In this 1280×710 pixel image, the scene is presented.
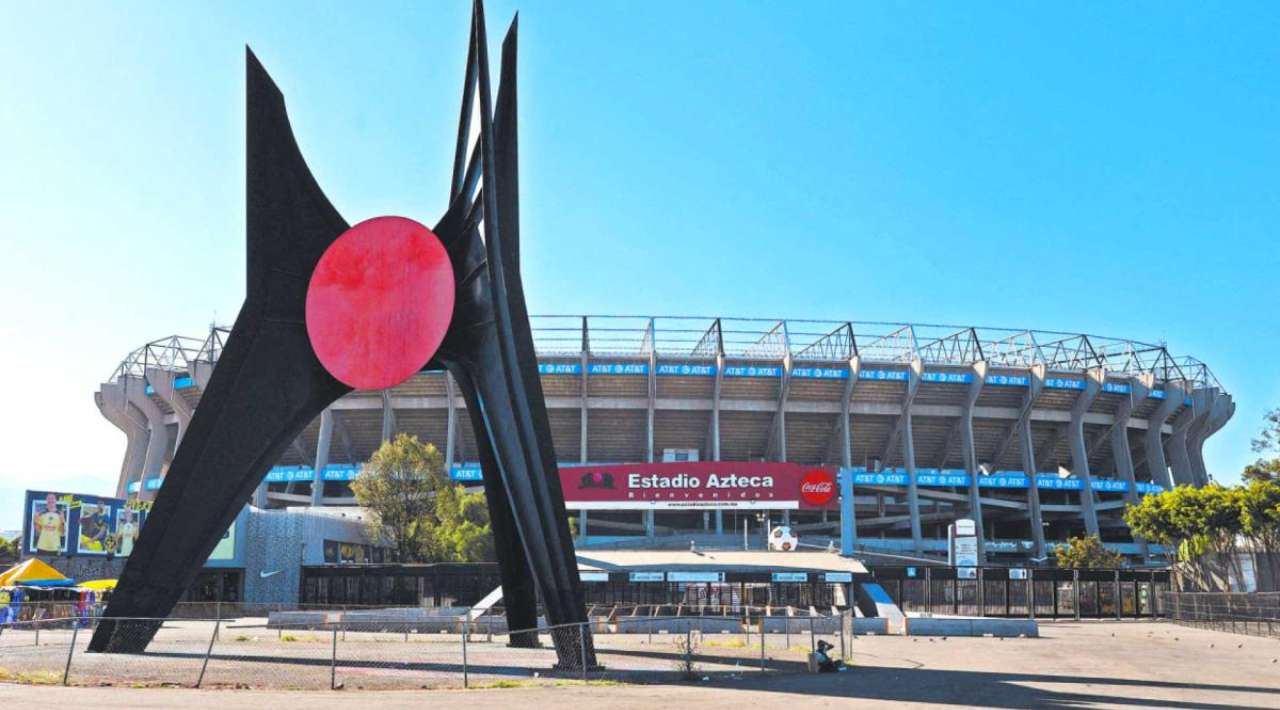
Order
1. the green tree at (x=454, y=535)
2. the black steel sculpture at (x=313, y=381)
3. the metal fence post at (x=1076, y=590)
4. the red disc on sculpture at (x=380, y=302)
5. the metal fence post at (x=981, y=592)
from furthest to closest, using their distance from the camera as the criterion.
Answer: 1. the green tree at (x=454, y=535)
2. the metal fence post at (x=1076, y=590)
3. the metal fence post at (x=981, y=592)
4. the red disc on sculpture at (x=380, y=302)
5. the black steel sculpture at (x=313, y=381)

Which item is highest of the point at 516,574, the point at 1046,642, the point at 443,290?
the point at 443,290

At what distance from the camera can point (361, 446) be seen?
89.0 meters

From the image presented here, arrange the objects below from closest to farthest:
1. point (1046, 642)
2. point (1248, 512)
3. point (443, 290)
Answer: point (443, 290) → point (1046, 642) → point (1248, 512)

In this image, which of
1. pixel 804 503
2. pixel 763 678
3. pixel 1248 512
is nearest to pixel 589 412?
pixel 804 503

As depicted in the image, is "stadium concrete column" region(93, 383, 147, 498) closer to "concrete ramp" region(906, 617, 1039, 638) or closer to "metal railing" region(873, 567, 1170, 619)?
"metal railing" region(873, 567, 1170, 619)

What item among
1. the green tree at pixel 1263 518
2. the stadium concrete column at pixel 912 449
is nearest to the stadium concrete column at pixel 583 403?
the stadium concrete column at pixel 912 449

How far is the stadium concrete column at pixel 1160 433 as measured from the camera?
88938 mm

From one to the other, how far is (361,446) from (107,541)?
3442 centimetres

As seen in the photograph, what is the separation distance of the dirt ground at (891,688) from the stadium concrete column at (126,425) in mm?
80034

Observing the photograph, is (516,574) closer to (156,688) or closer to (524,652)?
(524,652)

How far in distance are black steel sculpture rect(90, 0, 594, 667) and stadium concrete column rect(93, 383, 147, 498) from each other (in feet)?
241

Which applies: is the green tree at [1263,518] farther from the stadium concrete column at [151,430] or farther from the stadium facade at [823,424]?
the stadium concrete column at [151,430]

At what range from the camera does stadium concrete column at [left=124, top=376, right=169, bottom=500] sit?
3455 inches

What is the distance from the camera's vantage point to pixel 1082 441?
86.9 meters
